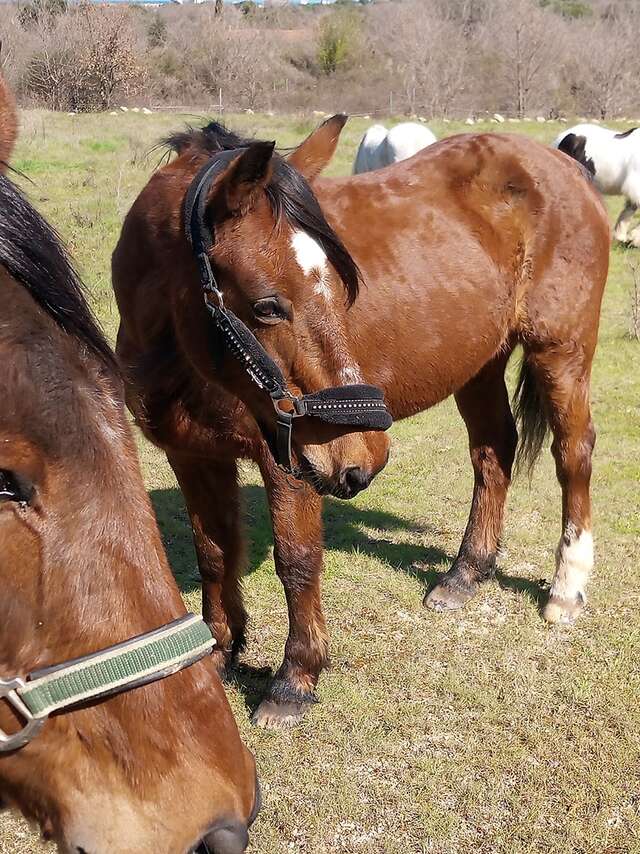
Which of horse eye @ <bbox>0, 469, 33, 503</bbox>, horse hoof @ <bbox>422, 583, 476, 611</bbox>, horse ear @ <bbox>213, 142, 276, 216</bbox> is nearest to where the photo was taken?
horse eye @ <bbox>0, 469, 33, 503</bbox>

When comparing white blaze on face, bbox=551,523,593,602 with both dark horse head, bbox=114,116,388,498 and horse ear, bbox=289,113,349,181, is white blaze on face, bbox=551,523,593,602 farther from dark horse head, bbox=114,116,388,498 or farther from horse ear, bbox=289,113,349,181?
horse ear, bbox=289,113,349,181

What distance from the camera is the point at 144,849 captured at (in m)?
1.21

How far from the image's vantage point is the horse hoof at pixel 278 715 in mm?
3127

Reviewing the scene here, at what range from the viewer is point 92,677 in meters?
1.18

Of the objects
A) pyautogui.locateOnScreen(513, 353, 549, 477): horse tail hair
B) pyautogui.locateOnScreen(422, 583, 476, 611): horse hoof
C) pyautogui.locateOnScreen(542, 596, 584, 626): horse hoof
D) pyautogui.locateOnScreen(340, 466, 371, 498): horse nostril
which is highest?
pyautogui.locateOnScreen(340, 466, 371, 498): horse nostril

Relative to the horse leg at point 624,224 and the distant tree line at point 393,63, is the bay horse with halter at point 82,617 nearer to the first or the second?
the horse leg at point 624,224

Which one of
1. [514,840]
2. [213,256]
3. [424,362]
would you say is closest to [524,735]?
[514,840]

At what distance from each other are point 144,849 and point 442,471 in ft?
15.0

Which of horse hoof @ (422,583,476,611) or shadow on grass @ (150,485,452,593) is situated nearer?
horse hoof @ (422,583,476,611)

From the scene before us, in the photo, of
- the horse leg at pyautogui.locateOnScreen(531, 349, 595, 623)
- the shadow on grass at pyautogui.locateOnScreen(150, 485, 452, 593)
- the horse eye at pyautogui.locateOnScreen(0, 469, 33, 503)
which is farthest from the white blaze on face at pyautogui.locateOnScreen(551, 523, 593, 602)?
the horse eye at pyautogui.locateOnScreen(0, 469, 33, 503)

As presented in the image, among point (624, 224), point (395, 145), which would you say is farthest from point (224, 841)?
point (624, 224)

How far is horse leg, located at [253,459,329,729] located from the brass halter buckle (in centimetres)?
187

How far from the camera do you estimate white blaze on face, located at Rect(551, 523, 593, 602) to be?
3.88 metres

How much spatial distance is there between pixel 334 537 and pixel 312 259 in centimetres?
256
